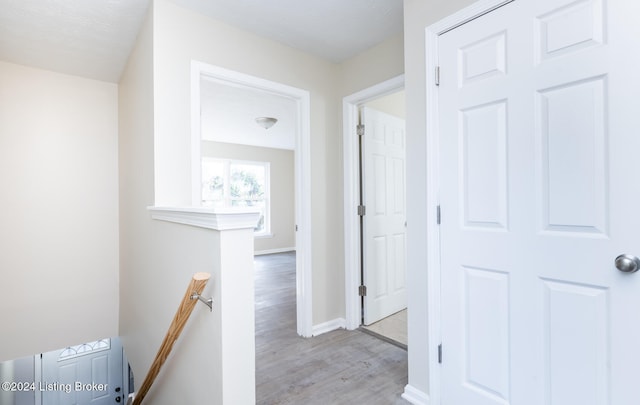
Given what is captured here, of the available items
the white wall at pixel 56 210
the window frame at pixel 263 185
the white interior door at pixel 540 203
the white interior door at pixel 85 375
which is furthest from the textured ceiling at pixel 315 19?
the window frame at pixel 263 185

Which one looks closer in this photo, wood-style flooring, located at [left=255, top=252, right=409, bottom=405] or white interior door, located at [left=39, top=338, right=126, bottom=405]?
wood-style flooring, located at [left=255, top=252, right=409, bottom=405]

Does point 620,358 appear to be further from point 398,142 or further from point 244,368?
point 398,142

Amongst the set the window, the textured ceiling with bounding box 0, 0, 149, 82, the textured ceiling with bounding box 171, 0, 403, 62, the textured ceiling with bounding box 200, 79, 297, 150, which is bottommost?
the window

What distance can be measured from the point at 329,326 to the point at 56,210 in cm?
302

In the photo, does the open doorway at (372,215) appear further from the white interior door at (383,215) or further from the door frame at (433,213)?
the door frame at (433,213)

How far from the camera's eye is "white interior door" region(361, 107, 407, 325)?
2850mm

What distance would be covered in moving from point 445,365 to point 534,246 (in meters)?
0.78

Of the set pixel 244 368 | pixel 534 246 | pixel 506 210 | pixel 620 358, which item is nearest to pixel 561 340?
pixel 620 358

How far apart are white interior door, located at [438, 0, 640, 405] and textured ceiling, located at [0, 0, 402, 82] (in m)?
0.95

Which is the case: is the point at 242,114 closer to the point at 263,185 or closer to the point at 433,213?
the point at 263,185

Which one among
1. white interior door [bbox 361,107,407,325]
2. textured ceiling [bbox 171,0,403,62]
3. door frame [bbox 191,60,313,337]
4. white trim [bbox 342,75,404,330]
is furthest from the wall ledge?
white interior door [bbox 361,107,407,325]

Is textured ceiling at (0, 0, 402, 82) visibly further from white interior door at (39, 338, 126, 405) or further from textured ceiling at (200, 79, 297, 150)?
white interior door at (39, 338, 126, 405)

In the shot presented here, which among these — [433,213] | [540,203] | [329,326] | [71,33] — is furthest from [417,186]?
[71,33]

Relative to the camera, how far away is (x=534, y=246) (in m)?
1.25
